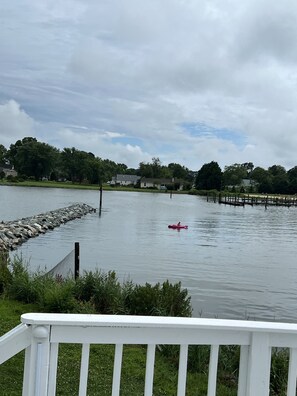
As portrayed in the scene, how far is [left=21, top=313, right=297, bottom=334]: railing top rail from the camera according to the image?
71.2 inches

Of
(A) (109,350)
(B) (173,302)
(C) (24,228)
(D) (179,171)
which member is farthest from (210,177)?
(A) (109,350)

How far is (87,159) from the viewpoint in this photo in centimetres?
12612

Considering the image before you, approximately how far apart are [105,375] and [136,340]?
2.81m

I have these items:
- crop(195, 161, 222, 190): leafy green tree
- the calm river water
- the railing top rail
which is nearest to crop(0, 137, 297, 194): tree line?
crop(195, 161, 222, 190): leafy green tree

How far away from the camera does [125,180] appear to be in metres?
149

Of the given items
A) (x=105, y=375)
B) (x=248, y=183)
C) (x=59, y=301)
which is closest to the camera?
(x=105, y=375)

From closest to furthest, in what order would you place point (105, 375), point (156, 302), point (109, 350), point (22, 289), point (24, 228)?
point (105, 375)
point (109, 350)
point (156, 302)
point (22, 289)
point (24, 228)

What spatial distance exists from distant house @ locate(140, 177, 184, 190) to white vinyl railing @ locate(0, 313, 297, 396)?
13551 centimetres

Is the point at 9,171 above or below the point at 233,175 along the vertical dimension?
below

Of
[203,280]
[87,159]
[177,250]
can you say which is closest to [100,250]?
[177,250]

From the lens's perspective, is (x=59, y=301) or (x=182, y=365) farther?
(x=59, y=301)

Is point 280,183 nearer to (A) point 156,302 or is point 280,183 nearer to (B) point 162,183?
(B) point 162,183

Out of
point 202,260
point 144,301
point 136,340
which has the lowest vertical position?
point 202,260

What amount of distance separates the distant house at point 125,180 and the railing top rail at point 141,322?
471ft
